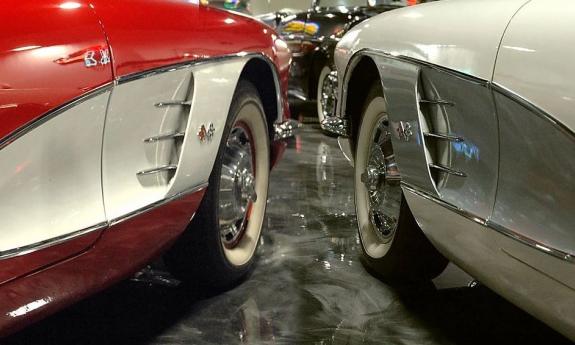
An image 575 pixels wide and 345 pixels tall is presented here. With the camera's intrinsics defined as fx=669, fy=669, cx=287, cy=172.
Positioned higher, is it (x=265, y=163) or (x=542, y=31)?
(x=542, y=31)

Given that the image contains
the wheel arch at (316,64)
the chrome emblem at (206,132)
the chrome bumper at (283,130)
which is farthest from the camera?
the wheel arch at (316,64)

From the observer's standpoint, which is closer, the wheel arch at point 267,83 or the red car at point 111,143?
the red car at point 111,143

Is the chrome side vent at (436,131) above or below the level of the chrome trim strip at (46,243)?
above

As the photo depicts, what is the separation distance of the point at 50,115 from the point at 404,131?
1256mm

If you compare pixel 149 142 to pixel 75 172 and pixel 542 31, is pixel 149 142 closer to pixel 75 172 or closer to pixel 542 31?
pixel 75 172

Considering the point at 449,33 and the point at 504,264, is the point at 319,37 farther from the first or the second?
the point at 504,264

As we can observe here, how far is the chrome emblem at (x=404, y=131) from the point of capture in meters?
2.28

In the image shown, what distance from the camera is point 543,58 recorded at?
5.06 ft

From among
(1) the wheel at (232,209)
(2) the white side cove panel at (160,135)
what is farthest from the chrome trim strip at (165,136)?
(1) the wheel at (232,209)

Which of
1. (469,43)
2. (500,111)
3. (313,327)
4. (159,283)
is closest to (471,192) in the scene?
(500,111)

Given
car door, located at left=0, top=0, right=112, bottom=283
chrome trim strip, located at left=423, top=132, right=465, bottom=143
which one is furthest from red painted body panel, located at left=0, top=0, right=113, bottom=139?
chrome trim strip, located at left=423, top=132, right=465, bottom=143

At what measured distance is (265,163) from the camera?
312cm

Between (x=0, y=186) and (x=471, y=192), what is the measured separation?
1.23m

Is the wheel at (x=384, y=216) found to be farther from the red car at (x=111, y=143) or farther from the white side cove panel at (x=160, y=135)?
the white side cove panel at (x=160, y=135)
